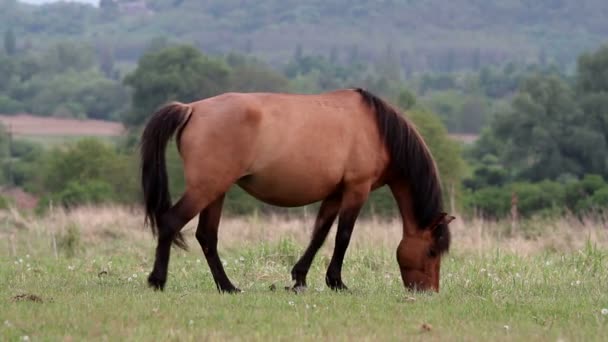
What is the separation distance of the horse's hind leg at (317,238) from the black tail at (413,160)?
0.69 meters

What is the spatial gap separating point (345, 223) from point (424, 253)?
2.70ft

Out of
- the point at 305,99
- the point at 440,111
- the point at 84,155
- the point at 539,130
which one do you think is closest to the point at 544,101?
the point at 539,130

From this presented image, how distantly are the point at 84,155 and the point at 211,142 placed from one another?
1513 inches

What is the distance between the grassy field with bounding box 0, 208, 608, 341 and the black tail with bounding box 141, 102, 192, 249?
0.72 m

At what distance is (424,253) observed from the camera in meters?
10.3

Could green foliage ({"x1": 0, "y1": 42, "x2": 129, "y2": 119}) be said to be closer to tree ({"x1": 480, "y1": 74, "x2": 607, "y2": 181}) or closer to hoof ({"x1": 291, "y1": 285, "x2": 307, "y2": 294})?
tree ({"x1": 480, "y1": 74, "x2": 607, "y2": 181})

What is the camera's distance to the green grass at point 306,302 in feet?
24.2

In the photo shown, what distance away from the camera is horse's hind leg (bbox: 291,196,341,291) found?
1014 cm

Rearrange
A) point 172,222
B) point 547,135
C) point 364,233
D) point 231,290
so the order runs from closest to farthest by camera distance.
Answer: point 172,222 → point 231,290 → point 364,233 → point 547,135

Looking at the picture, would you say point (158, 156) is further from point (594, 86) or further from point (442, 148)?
point (594, 86)

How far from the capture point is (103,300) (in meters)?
8.49

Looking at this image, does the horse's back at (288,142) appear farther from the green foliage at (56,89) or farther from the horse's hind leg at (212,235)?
the green foliage at (56,89)

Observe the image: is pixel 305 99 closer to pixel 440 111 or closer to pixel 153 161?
pixel 153 161

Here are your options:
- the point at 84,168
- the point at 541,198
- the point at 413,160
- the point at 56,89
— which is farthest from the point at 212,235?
the point at 56,89
